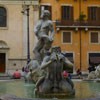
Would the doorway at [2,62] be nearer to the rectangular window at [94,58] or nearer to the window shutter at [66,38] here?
the window shutter at [66,38]

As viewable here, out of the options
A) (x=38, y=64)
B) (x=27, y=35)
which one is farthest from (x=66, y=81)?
(x=27, y=35)

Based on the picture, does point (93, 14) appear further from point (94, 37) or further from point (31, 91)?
point (31, 91)

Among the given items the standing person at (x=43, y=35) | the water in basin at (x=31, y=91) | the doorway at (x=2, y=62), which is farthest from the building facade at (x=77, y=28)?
the water in basin at (x=31, y=91)

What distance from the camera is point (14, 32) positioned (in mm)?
50594

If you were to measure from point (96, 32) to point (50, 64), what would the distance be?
1716 inches

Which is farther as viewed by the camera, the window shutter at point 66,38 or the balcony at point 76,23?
the window shutter at point 66,38

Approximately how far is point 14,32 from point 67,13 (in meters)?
7.35

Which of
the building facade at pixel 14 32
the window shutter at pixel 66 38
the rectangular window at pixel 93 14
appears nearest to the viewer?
the building facade at pixel 14 32

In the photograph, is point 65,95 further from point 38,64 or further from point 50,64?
point 38,64

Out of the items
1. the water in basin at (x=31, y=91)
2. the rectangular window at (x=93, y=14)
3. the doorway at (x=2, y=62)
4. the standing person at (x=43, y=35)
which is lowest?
the doorway at (x=2, y=62)

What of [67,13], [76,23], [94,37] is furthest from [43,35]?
[94,37]

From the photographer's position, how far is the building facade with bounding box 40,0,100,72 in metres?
53.1

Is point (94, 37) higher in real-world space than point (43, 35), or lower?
higher

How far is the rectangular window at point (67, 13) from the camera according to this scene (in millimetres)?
53606
